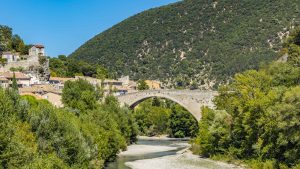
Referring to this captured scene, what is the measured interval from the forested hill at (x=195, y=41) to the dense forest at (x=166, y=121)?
2254 cm

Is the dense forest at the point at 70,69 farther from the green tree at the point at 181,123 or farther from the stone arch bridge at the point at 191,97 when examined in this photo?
the stone arch bridge at the point at 191,97

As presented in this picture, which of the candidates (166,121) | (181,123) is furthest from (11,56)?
(181,123)

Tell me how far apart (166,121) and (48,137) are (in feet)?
155

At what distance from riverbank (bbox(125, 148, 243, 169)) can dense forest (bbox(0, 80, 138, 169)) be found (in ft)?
7.78

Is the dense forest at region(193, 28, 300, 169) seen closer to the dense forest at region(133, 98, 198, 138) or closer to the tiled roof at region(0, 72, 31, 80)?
the dense forest at region(133, 98, 198, 138)

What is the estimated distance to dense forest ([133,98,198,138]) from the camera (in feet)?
211

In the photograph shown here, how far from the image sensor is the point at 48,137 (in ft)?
74.3

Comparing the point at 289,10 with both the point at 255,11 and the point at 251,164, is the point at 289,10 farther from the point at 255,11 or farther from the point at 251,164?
the point at 251,164

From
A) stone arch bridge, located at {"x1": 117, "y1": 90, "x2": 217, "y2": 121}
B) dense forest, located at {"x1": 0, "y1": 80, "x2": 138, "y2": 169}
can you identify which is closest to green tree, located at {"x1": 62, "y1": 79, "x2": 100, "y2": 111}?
dense forest, located at {"x1": 0, "y1": 80, "x2": 138, "y2": 169}

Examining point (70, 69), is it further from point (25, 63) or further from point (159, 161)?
point (159, 161)

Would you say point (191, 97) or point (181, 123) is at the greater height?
point (191, 97)

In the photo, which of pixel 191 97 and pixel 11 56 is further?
pixel 11 56

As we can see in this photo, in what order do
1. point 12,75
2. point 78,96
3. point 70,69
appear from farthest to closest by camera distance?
point 70,69, point 12,75, point 78,96

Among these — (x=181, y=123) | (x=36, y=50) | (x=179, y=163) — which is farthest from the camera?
(x=36, y=50)
